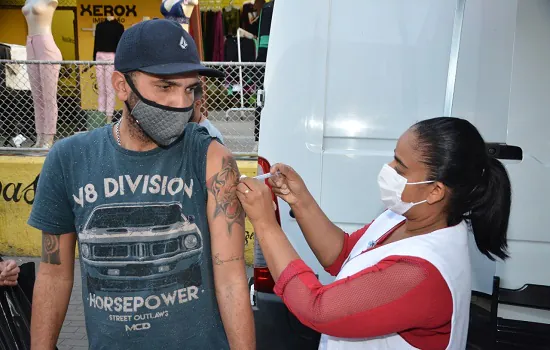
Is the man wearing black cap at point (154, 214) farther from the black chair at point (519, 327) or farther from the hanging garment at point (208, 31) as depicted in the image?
the hanging garment at point (208, 31)

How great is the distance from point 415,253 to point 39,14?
5.64 metres

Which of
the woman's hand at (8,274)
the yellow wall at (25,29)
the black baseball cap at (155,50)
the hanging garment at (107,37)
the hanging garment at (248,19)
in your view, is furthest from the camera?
the yellow wall at (25,29)

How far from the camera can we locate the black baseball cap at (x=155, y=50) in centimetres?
151

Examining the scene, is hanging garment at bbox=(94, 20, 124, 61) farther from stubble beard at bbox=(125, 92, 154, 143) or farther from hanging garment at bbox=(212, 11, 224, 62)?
stubble beard at bbox=(125, 92, 154, 143)

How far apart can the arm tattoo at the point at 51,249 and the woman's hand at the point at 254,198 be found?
0.60 metres

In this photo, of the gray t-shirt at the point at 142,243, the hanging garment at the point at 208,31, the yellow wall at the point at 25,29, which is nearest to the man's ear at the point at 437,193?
the gray t-shirt at the point at 142,243

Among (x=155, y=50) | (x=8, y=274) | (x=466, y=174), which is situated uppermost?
(x=155, y=50)

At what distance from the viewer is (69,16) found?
1099 cm

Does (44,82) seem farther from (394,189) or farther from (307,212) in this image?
(394,189)

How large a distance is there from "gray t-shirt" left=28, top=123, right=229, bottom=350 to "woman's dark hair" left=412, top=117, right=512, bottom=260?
29.9 inches

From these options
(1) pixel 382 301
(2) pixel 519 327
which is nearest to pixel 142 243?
(1) pixel 382 301

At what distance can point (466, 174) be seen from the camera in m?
1.74

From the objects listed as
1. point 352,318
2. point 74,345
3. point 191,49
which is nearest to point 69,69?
point 74,345

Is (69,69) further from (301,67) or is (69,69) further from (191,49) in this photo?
(191,49)
